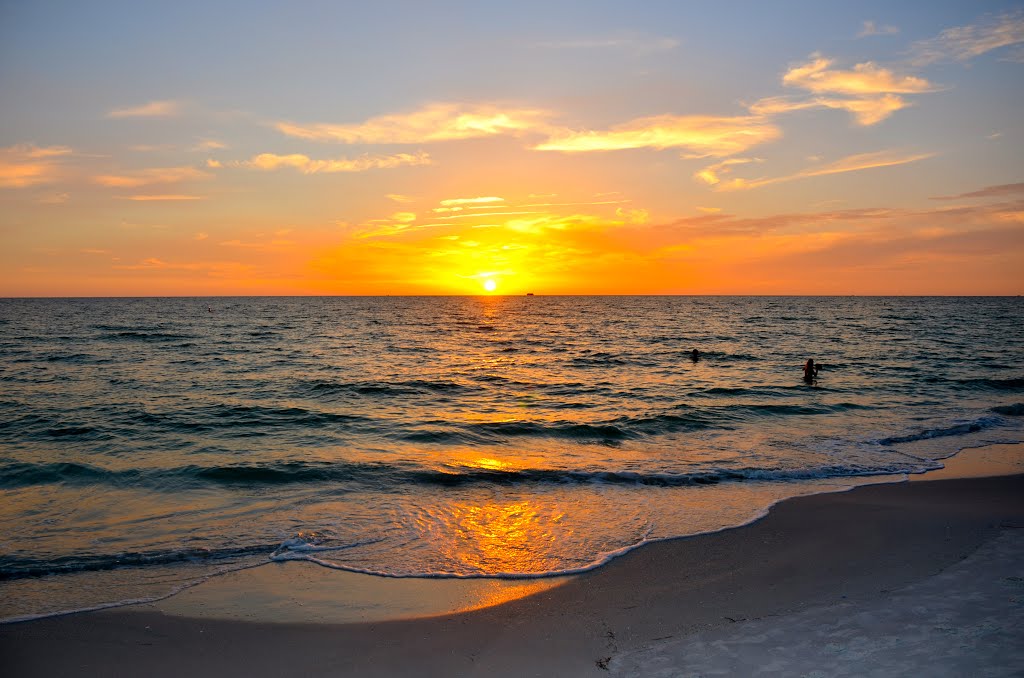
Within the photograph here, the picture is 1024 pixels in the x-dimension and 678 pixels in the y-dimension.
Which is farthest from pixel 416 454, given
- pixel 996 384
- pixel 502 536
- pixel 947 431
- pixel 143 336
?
pixel 143 336

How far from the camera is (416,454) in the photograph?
1656cm

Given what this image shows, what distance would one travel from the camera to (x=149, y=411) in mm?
21453

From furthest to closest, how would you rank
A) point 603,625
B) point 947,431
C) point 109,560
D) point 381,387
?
point 381,387 < point 947,431 < point 109,560 < point 603,625

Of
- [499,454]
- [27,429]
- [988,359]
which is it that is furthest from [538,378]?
[988,359]

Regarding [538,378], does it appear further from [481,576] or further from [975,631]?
[975,631]

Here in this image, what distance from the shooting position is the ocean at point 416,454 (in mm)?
9609

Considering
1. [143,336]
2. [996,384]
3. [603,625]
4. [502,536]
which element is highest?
[143,336]

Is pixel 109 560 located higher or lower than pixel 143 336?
lower

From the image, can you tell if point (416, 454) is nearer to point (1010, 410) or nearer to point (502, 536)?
point (502, 536)

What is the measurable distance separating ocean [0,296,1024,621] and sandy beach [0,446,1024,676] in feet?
3.36

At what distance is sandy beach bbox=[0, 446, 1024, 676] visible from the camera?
5941 mm

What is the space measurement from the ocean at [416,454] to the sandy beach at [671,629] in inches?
40.4

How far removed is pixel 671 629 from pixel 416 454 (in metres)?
10.8

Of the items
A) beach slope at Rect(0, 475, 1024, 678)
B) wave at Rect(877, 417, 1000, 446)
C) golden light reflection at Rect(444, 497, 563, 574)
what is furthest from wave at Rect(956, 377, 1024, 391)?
golden light reflection at Rect(444, 497, 563, 574)
